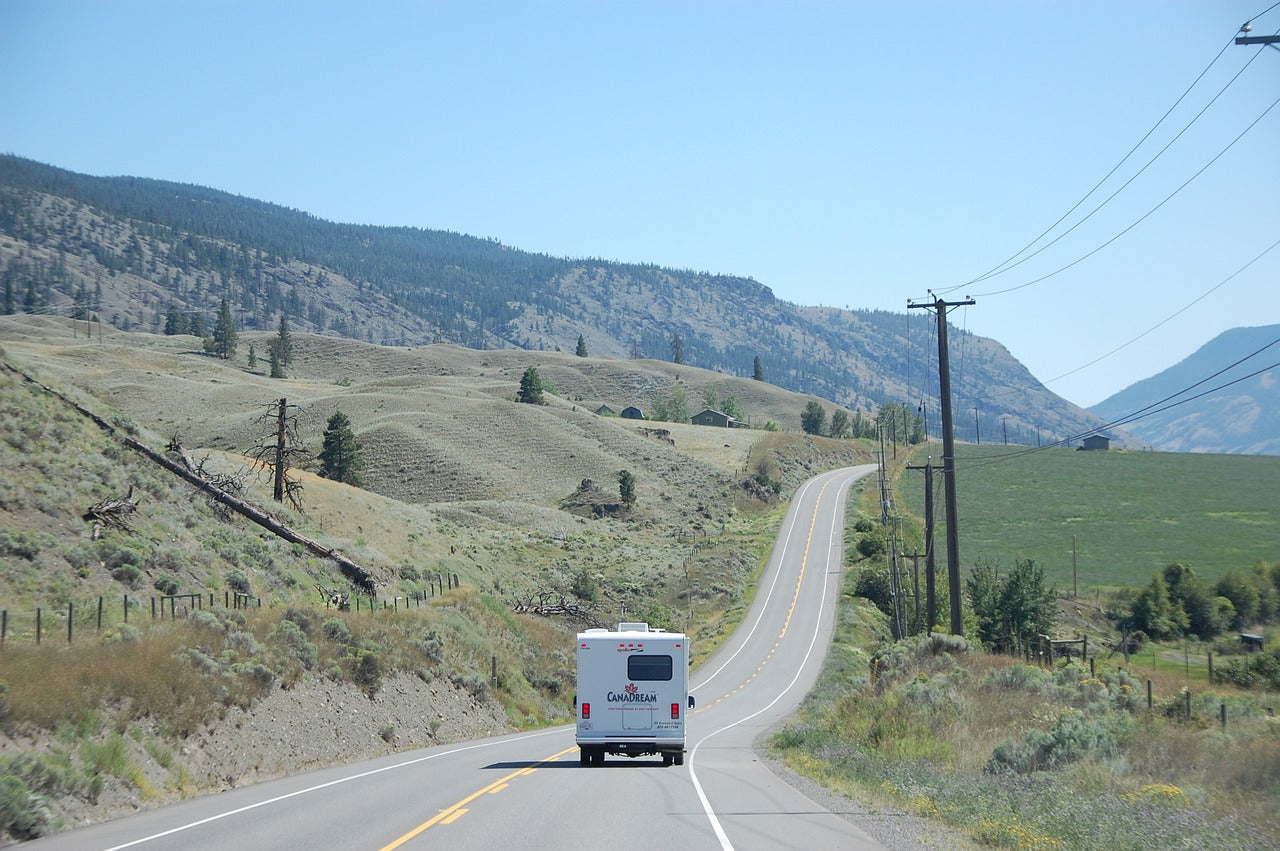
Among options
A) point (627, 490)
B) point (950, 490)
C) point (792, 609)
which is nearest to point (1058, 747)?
point (950, 490)

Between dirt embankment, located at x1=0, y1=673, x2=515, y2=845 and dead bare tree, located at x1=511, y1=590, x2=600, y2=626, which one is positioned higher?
dirt embankment, located at x1=0, y1=673, x2=515, y2=845

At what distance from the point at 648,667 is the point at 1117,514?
264 feet

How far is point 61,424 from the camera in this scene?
39844mm

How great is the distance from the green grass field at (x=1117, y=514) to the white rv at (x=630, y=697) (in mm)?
35445

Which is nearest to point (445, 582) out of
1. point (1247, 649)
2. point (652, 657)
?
point (652, 657)

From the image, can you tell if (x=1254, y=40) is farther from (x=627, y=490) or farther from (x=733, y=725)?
(x=627, y=490)

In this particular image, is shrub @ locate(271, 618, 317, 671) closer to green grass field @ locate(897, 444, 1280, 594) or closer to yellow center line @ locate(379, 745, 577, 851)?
yellow center line @ locate(379, 745, 577, 851)

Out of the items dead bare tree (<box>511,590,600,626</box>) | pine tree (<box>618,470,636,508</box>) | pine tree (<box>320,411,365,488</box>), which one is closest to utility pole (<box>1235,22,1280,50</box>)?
dead bare tree (<box>511,590,600,626</box>)

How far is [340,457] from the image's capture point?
87812 mm

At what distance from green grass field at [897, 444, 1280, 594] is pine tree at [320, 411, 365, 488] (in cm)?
4686

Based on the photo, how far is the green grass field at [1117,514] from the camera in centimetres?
7225

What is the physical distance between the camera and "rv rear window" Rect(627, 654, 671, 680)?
2258 centimetres

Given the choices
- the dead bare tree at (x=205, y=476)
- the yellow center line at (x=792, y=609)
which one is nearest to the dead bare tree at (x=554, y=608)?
the yellow center line at (x=792, y=609)

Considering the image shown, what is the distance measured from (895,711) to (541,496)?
286 feet
